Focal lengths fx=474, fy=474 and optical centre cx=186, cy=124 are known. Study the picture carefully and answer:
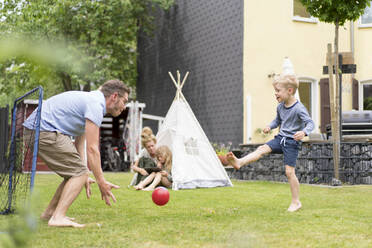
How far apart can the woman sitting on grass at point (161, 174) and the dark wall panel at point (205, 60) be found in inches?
177

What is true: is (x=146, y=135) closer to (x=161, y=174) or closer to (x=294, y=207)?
(x=161, y=174)

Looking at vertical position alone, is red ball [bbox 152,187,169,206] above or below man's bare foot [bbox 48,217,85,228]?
above

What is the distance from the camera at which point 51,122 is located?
371 centimetres

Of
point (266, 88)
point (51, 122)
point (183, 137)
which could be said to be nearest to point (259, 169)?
point (183, 137)

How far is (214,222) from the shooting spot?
3.83 meters

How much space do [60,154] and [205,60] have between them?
10941 millimetres

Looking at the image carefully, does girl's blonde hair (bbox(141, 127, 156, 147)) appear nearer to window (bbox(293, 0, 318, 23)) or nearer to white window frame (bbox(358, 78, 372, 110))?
window (bbox(293, 0, 318, 23))

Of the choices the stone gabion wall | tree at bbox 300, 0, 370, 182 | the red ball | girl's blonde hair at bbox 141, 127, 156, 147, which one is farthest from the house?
the red ball

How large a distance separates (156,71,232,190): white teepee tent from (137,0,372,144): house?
389 centimetres

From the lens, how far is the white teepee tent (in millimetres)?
8008

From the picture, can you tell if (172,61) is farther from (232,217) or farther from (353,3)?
(232,217)

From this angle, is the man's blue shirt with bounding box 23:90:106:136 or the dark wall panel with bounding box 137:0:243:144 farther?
the dark wall panel with bounding box 137:0:243:144

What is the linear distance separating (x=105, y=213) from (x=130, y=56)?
47.1 feet

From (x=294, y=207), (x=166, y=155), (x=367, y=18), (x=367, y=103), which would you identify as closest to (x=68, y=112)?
(x=294, y=207)
